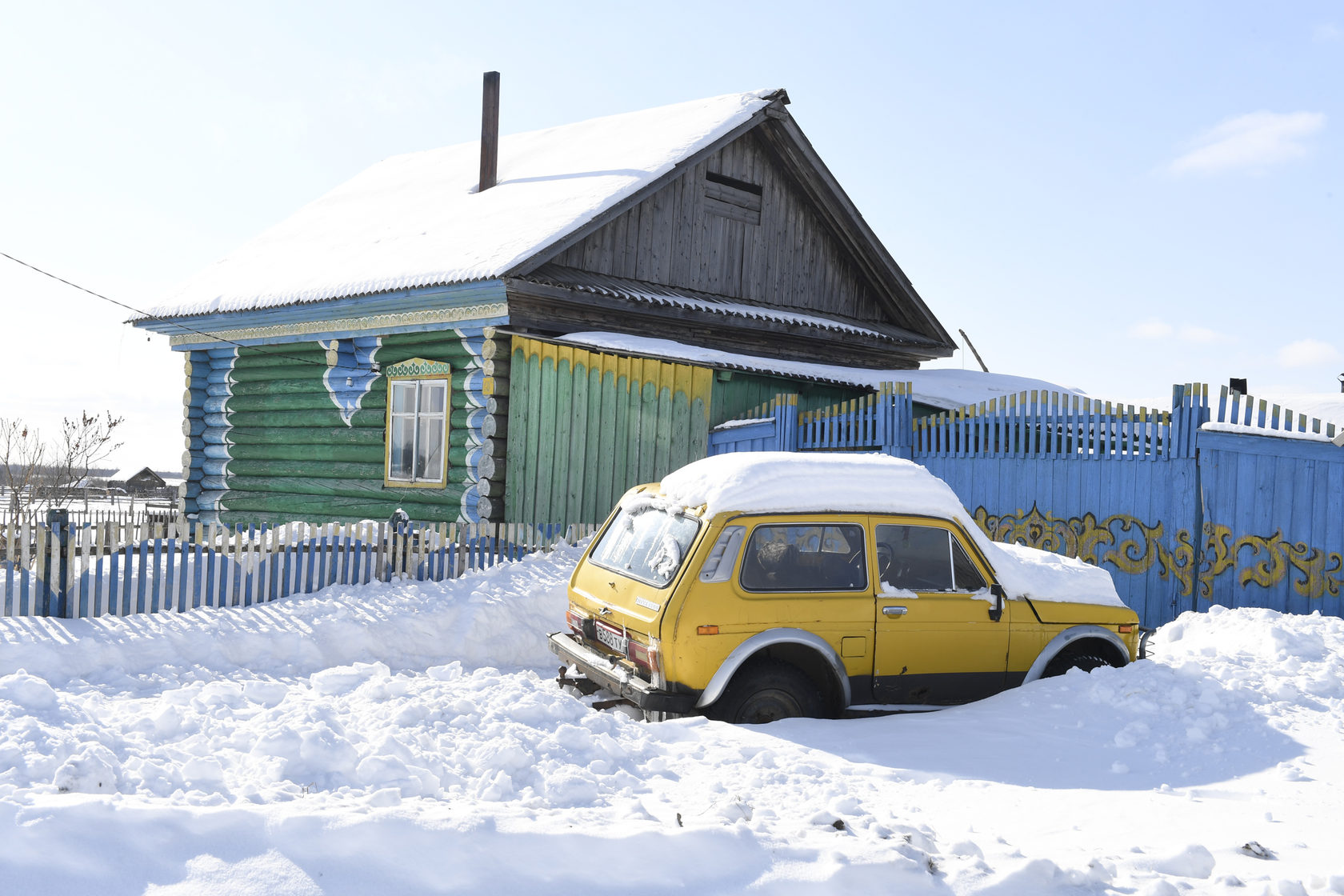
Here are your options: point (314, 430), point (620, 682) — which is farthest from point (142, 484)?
point (620, 682)

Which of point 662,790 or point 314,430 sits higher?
point 314,430

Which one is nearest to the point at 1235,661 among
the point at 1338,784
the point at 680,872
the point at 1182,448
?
the point at 1338,784

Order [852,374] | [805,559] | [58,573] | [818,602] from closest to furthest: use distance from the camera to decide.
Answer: [818,602]
[805,559]
[58,573]
[852,374]

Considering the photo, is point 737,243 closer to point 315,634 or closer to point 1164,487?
point 1164,487

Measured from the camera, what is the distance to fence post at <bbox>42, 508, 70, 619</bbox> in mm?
8367

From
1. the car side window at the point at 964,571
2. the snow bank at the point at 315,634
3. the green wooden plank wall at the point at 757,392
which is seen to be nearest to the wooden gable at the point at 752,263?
the green wooden plank wall at the point at 757,392

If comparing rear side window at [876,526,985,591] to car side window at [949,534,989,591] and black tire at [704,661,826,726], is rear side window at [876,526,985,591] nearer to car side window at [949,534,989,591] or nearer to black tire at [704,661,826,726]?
car side window at [949,534,989,591]

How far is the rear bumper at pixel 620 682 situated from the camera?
18.2ft

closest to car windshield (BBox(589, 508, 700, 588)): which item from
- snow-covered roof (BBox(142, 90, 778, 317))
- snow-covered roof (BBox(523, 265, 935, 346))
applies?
snow-covered roof (BBox(142, 90, 778, 317))

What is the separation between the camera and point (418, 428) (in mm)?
13891

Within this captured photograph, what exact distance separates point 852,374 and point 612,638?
9511 millimetres

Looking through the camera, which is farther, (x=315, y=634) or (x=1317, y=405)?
(x=1317, y=405)

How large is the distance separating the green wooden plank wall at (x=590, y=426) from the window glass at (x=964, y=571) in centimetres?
741

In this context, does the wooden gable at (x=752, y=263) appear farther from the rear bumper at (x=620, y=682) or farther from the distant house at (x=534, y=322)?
the rear bumper at (x=620, y=682)
